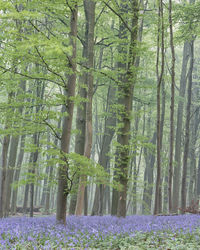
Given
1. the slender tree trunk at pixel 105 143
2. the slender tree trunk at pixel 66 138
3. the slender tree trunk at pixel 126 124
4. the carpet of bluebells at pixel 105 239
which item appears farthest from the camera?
the slender tree trunk at pixel 105 143

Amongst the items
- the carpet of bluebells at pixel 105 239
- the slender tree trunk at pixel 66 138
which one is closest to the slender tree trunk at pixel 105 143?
the slender tree trunk at pixel 66 138

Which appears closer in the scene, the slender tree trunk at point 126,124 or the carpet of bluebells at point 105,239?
the carpet of bluebells at point 105,239

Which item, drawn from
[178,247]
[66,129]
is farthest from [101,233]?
[66,129]

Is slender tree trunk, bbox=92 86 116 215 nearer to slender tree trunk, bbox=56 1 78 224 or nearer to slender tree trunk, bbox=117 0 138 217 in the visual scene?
slender tree trunk, bbox=117 0 138 217

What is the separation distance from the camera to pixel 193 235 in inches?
215

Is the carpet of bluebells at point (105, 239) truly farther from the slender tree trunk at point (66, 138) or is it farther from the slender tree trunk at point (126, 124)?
the slender tree trunk at point (126, 124)

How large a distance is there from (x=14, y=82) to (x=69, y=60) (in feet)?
7.03

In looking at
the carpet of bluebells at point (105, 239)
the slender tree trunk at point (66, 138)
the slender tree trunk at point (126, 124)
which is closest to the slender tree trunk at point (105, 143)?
the slender tree trunk at point (126, 124)

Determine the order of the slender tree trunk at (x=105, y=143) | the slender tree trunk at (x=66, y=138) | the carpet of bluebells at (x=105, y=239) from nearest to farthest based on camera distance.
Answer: the carpet of bluebells at (x=105, y=239) → the slender tree trunk at (x=66, y=138) → the slender tree trunk at (x=105, y=143)

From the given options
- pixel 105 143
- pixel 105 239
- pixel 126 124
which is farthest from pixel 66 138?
pixel 105 143

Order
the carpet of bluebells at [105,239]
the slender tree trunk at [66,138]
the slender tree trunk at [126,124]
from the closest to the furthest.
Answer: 1. the carpet of bluebells at [105,239]
2. the slender tree trunk at [66,138]
3. the slender tree trunk at [126,124]

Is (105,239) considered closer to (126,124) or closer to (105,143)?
(126,124)

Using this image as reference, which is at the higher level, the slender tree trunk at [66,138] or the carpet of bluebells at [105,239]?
the slender tree trunk at [66,138]

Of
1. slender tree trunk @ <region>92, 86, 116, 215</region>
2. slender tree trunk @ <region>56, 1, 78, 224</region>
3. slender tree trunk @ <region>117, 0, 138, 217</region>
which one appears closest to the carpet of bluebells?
slender tree trunk @ <region>56, 1, 78, 224</region>
